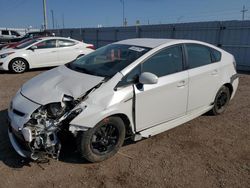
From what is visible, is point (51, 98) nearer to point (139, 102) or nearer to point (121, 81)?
point (121, 81)

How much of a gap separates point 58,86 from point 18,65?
723cm

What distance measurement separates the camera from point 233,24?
36.4 feet

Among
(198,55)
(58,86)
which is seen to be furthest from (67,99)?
(198,55)

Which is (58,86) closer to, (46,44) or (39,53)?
(39,53)

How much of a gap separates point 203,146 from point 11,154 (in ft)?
9.28

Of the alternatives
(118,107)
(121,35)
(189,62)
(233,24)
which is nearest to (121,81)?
(118,107)

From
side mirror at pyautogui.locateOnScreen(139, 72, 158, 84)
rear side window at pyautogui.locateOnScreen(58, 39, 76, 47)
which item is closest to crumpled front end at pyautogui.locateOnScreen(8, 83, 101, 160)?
side mirror at pyautogui.locateOnScreen(139, 72, 158, 84)

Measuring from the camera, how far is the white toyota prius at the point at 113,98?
3.02 metres

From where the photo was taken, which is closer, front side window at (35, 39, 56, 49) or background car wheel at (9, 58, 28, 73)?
background car wheel at (9, 58, 28, 73)

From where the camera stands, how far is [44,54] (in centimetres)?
1025

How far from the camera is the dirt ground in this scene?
2975 mm

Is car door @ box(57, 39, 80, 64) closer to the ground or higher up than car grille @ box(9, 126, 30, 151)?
higher up

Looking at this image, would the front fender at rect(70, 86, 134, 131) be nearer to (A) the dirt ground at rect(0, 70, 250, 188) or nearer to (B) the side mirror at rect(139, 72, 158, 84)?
(B) the side mirror at rect(139, 72, 158, 84)

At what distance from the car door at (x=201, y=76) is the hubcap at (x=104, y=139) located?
1.48 meters
